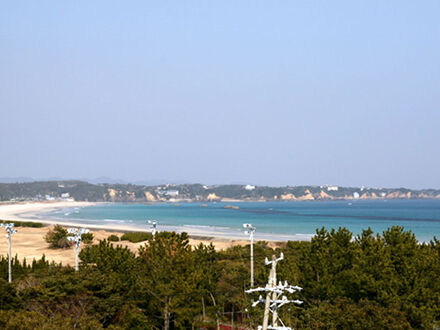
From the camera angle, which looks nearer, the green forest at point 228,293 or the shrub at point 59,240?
the green forest at point 228,293

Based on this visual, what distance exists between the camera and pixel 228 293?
98.0 feet

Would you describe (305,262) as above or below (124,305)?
above

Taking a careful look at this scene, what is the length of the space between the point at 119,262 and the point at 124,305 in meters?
4.50

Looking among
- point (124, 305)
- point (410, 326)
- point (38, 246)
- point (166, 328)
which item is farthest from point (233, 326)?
point (38, 246)

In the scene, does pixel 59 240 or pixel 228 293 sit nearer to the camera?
pixel 228 293

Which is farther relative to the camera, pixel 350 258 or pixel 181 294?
pixel 350 258

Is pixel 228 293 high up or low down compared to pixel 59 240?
up

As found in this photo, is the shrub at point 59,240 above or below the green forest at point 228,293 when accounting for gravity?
below

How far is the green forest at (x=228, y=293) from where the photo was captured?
21188 millimetres

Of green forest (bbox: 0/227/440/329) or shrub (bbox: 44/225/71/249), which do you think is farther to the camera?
shrub (bbox: 44/225/71/249)

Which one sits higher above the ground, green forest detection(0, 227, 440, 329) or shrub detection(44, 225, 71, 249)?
green forest detection(0, 227, 440, 329)

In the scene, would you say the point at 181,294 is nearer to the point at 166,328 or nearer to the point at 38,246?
the point at 166,328

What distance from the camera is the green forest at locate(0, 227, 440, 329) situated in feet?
69.5

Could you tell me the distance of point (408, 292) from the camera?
22250 mm
